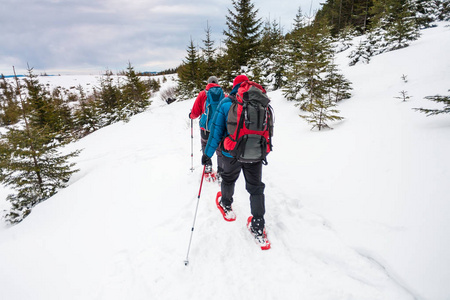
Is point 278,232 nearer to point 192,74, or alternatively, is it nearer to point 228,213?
point 228,213

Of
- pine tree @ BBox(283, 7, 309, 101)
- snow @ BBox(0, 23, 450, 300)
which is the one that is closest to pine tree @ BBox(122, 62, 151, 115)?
pine tree @ BBox(283, 7, 309, 101)

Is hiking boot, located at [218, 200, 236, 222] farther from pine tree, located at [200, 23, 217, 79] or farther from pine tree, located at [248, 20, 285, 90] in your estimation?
pine tree, located at [200, 23, 217, 79]

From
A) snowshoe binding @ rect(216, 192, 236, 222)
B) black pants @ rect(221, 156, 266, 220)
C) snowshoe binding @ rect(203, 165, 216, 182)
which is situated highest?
black pants @ rect(221, 156, 266, 220)

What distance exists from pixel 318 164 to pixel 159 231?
4047 mm

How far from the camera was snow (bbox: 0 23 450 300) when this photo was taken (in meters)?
2.43

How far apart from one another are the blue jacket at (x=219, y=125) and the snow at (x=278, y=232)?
145 centimetres

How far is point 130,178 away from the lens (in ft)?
17.4

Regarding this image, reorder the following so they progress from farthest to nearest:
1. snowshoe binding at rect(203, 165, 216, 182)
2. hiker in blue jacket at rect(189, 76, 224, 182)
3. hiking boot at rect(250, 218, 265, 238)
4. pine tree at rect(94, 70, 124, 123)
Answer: pine tree at rect(94, 70, 124, 123), snowshoe binding at rect(203, 165, 216, 182), hiker in blue jacket at rect(189, 76, 224, 182), hiking boot at rect(250, 218, 265, 238)

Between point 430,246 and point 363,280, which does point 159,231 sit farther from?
point 430,246

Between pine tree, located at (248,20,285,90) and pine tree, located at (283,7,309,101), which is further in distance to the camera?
pine tree, located at (248,20,285,90)

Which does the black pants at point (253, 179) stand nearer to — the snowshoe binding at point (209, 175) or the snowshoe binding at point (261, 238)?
the snowshoe binding at point (261, 238)

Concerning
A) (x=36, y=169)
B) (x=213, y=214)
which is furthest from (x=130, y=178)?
(x=36, y=169)

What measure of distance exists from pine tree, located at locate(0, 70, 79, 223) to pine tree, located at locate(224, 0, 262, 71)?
1776 cm

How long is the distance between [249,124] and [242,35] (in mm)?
21531
